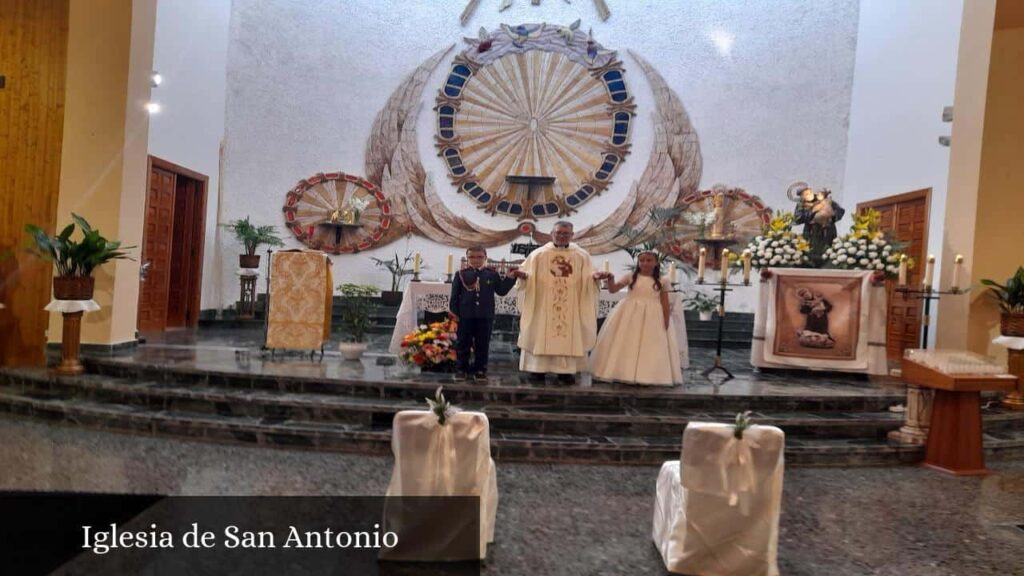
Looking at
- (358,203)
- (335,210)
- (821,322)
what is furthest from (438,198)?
(821,322)

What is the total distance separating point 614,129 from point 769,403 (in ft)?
21.5

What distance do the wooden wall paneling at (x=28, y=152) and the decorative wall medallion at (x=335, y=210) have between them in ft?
13.3

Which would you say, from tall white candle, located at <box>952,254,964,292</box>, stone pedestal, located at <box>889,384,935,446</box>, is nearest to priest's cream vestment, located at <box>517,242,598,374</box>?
stone pedestal, located at <box>889,384,935,446</box>

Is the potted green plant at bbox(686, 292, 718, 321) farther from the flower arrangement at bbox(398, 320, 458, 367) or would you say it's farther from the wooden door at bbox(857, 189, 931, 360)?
the flower arrangement at bbox(398, 320, 458, 367)

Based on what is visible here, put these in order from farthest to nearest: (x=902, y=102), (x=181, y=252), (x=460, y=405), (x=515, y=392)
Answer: (x=181, y=252), (x=902, y=102), (x=515, y=392), (x=460, y=405)

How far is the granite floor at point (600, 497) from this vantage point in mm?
3070

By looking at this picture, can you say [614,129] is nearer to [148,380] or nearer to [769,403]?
[769,403]

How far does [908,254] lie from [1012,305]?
2.61 m

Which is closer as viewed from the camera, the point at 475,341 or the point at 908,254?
the point at 475,341

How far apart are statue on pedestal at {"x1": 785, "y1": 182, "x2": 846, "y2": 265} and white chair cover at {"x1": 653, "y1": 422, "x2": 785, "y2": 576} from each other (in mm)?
5384

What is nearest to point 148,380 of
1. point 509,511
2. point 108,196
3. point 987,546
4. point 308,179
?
point 108,196

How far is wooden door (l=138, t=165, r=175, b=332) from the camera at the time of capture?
855 centimetres

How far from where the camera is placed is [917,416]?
5094 mm

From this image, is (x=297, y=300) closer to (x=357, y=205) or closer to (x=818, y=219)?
(x=357, y=205)
